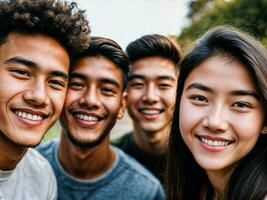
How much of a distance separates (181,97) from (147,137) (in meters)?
1.69

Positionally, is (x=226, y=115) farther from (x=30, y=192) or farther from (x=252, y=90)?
(x=30, y=192)

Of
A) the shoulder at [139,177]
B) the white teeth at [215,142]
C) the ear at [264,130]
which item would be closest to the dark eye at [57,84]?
the white teeth at [215,142]

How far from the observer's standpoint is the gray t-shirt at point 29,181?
326cm

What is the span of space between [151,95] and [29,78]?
1.75 metres

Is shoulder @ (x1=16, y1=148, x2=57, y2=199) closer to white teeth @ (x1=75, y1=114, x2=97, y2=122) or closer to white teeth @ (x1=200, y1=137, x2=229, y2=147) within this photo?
white teeth @ (x1=75, y1=114, x2=97, y2=122)

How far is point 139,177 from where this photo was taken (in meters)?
4.38

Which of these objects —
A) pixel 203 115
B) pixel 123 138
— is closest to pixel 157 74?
pixel 123 138

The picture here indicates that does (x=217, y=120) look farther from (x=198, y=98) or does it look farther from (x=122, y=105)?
(x=122, y=105)

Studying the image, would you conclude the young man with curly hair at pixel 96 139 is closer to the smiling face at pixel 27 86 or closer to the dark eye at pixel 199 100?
the smiling face at pixel 27 86

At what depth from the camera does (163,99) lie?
4.71 meters

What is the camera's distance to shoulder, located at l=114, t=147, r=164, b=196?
4.33 metres

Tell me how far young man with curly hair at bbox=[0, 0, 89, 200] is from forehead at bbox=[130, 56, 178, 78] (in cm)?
133

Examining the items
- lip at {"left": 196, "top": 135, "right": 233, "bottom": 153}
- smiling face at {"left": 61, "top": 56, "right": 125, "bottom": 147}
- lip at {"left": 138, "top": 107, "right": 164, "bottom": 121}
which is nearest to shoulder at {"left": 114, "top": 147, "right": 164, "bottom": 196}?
smiling face at {"left": 61, "top": 56, "right": 125, "bottom": 147}

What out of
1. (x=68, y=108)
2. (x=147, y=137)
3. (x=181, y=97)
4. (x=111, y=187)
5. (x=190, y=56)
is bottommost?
(x=111, y=187)
